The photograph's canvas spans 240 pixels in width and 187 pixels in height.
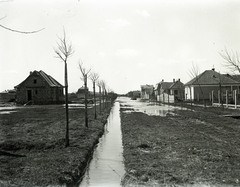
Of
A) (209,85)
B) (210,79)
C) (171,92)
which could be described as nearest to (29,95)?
(209,85)

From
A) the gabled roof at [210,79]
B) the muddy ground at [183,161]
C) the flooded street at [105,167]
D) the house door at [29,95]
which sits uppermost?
the gabled roof at [210,79]

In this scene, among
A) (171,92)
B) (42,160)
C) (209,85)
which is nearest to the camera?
(42,160)

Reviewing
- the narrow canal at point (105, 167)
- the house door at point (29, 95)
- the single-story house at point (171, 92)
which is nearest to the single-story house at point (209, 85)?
the single-story house at point (171, 92)

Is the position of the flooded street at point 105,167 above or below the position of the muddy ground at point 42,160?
below

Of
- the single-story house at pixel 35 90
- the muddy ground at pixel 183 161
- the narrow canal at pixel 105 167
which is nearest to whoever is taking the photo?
the muddy ground at pixel 183 161

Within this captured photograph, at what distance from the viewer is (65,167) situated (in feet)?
22.5

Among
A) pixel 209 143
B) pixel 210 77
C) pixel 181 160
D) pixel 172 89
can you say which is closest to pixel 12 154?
pixel 181 160

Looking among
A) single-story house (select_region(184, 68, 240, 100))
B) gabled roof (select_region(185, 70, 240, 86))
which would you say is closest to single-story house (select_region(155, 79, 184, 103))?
single-story house (select_region(184, 68, 240, 100))

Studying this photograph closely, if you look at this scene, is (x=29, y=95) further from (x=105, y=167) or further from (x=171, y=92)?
(x=105, y=167)

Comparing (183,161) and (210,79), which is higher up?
(210,79)

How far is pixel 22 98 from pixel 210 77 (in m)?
36.4

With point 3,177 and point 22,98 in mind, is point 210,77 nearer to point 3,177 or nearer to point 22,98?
point 22,98

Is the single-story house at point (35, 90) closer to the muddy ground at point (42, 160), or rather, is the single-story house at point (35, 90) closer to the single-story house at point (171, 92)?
the single-story house at point (171, 92)

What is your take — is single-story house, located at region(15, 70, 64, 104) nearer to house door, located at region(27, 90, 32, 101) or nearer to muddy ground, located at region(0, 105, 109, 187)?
house door, located at region(27, 90, 32, 101)
